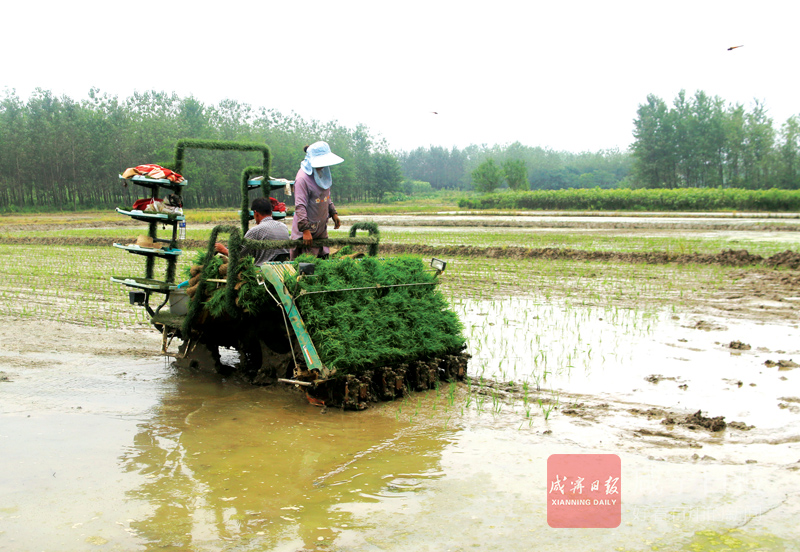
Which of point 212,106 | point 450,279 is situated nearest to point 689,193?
point 450,279

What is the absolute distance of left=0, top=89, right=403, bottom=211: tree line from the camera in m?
58.6

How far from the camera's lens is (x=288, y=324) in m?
5.16

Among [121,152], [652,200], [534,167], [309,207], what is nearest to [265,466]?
[309,207]

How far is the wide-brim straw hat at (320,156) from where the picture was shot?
5480 millimetres

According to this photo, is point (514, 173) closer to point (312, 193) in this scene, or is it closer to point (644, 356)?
point (644, 356)

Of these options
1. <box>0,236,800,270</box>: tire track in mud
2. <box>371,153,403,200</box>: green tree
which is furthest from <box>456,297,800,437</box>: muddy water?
<box>371,153,403,200</box>: green tree

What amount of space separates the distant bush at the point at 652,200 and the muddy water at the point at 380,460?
133 feet

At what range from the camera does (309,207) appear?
5.62 m

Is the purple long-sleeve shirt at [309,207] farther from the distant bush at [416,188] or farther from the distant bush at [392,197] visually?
the distant bush at [416,188]

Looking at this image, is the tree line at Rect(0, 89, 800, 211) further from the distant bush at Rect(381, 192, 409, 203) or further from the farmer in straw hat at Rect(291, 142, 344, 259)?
the farmer in straw hat at Rect(291, 142, 344, 259)

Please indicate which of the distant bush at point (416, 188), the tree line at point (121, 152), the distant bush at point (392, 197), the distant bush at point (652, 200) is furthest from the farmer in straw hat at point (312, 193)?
the distant bush at point (416, 188)

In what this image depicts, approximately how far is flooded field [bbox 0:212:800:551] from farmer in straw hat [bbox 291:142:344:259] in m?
1.46

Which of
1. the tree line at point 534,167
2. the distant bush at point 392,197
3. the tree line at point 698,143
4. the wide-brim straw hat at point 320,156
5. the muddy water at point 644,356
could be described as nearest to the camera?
the muddy water at point 644,356

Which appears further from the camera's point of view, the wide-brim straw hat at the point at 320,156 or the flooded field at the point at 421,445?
the wide-brim straw hat at the point at 320,156
